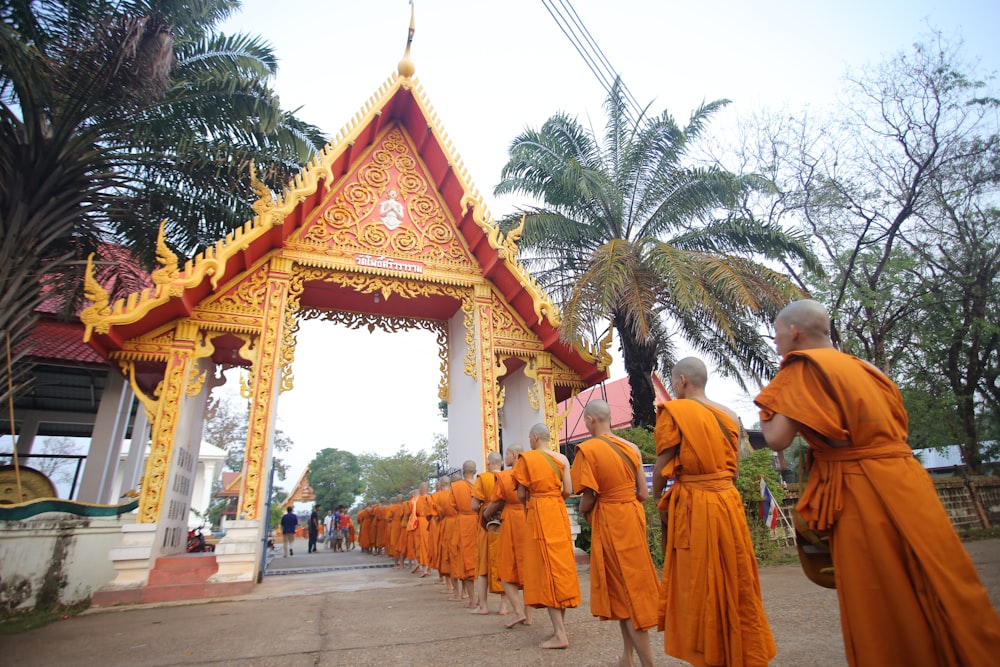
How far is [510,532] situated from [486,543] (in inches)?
34.6

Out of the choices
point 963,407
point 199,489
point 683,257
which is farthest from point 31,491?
point 199,489

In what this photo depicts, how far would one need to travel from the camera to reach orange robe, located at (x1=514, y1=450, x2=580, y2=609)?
4.23 m

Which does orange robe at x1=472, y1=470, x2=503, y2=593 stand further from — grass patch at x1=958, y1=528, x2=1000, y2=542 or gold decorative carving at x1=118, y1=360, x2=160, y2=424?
grass patch at x1=958, y1=528, x2=1000, y2=542

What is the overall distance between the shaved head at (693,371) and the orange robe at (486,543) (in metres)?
3.05

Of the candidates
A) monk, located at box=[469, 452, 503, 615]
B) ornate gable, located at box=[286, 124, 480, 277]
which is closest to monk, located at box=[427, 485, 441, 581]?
monk, located at box=[469, 452, 503, 615]

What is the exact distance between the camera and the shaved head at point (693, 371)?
10.8 ft

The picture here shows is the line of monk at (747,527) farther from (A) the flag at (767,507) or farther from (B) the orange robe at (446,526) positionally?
(A) the flag at (767,507)

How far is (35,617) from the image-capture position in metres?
5.79

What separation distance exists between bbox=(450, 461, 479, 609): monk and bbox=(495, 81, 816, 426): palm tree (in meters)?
3.85

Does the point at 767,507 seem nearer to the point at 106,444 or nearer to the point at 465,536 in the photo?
the point at 465,536

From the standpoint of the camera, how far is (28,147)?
6.86 metres

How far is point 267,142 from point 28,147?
3.26 m

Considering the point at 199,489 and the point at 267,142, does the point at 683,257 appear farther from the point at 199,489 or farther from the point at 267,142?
the point at 199,489

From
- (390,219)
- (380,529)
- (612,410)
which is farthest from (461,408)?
(612,410)
